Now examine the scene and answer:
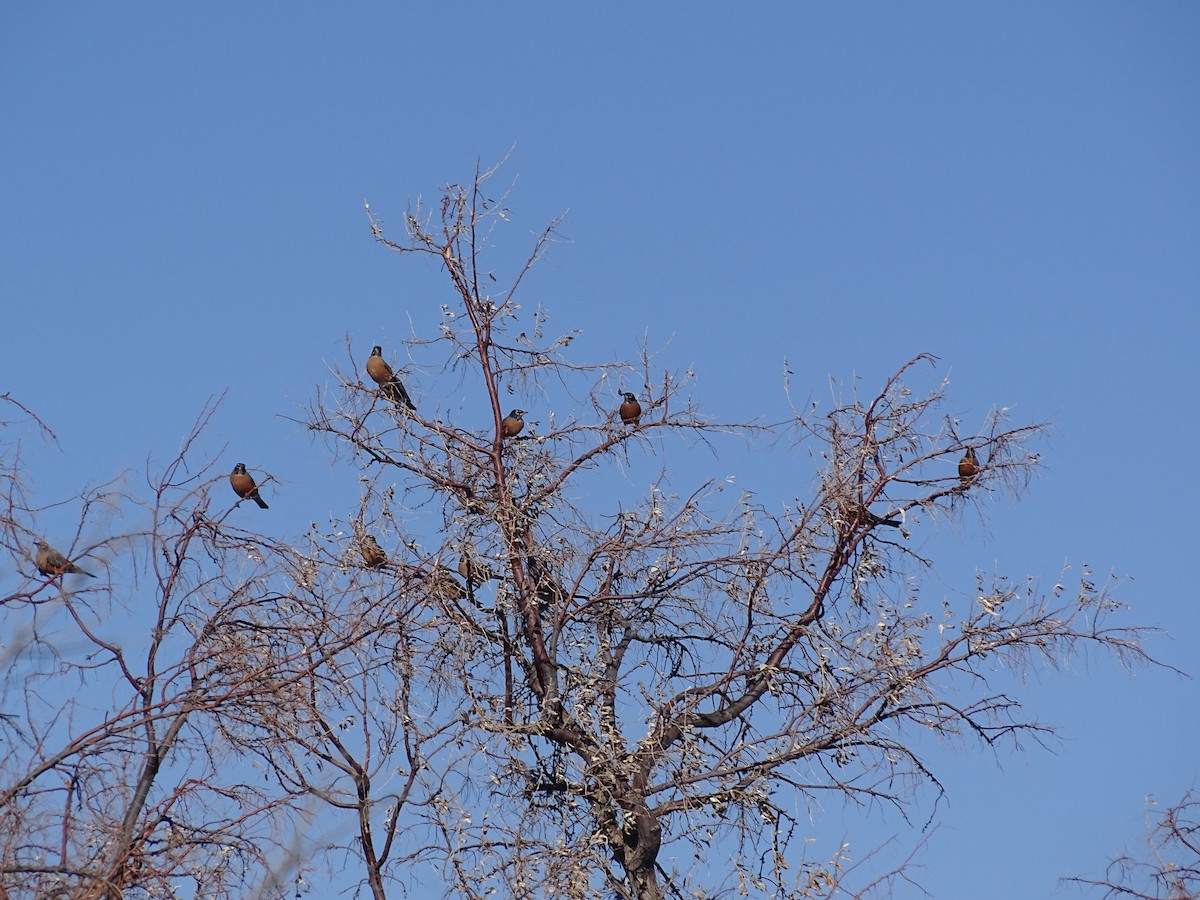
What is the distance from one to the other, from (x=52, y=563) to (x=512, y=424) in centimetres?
271

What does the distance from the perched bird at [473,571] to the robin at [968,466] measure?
241cm

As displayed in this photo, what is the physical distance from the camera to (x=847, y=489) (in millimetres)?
7941

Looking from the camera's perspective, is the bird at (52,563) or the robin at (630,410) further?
the robin at (630,410)

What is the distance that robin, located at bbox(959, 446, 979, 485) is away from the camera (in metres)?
7.89

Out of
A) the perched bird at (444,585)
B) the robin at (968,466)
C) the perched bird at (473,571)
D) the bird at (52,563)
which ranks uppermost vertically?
the robin at (968,466)

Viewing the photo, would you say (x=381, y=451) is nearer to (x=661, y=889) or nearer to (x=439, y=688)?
(x=439, y=688)

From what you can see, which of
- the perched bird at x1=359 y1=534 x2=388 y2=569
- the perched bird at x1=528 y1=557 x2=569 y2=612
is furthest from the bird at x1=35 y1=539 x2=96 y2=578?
the perched bird at x1=528 y1=557 x2=569 y2=612

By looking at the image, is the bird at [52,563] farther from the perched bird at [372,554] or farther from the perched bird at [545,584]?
the perched bird at [545,584]

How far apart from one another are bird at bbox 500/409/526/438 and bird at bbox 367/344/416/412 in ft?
1.57

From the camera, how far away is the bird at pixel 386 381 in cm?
802

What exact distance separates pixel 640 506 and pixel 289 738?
7.71ft

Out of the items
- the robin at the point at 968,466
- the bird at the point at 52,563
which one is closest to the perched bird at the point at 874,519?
the robin at the point at 968,466

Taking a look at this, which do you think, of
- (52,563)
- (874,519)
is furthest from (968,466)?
(52,563)

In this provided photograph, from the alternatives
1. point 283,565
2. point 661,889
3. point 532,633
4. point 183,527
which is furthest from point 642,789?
point 183,527
